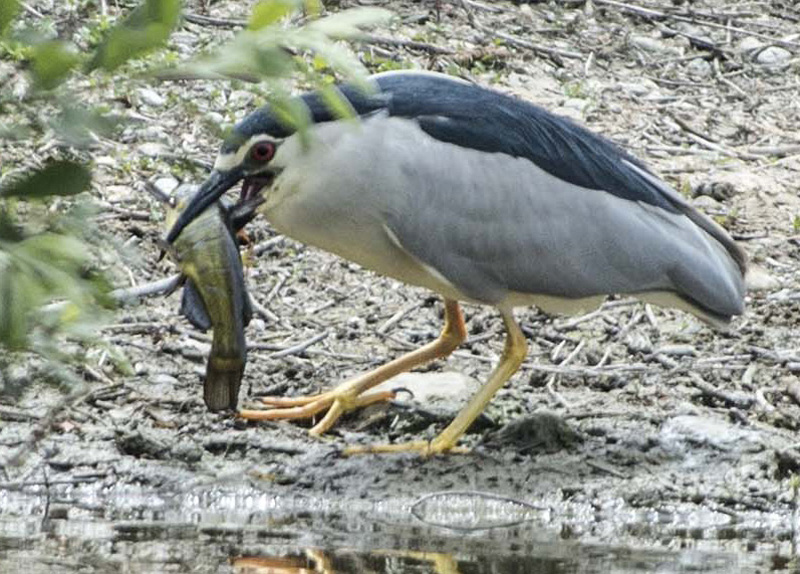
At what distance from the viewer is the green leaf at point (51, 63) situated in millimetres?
1314


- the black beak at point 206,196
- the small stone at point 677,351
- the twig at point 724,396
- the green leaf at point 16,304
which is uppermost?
the black beak at point 206,196

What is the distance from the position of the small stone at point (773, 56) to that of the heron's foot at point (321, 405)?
4.26 m

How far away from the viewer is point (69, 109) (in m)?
1.31

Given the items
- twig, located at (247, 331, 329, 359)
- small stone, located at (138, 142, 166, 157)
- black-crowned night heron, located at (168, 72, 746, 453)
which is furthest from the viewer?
small stone, located at (138, 142, 166, 157)

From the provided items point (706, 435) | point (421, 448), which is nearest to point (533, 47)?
point (706, 435)

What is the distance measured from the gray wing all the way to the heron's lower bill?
0.57 m

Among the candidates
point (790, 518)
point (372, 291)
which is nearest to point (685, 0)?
→ point (372, 291)

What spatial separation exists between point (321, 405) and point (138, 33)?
14.4 ft

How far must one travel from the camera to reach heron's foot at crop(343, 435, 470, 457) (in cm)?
541

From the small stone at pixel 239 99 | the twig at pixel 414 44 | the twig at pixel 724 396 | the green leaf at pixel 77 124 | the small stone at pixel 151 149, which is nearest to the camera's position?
the green leaf at pixel 77 124

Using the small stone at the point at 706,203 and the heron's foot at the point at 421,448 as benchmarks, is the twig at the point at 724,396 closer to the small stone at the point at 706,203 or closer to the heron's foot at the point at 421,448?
the heron's foot at the point at 421,448

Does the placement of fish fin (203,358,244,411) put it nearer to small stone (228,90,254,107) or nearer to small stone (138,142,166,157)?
small stone (138,142,166,157)

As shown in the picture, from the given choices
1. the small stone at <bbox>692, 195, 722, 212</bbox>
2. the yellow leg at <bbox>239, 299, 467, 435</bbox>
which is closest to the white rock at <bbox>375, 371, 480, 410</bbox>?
the yellow leg at <bbox>239, 299, 467, 435</bbox>

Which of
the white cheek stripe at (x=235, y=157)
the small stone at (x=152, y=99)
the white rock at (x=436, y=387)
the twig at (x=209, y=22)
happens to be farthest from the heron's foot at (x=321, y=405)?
the twig at (x=209, y=22)
